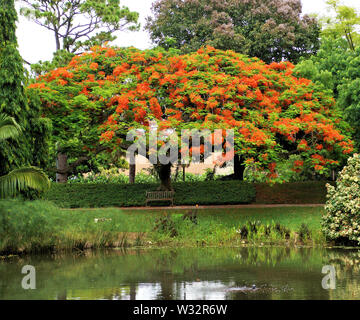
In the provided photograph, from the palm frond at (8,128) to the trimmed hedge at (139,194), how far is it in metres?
10.6

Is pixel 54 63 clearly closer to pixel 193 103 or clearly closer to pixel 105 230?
pixel 193 103

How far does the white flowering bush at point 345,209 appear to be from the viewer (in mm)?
16766

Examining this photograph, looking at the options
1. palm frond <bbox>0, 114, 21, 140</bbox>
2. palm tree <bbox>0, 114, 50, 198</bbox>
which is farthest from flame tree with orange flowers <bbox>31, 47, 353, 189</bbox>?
palm tree <bbox>0, 114, 50, 198</bbox>

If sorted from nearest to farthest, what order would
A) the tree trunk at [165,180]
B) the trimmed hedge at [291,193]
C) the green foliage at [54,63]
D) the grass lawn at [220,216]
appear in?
the grass lawn at [220,216]
the tree trunk at [165,180]
the trimmed hedge at [291,193]
the green foliage at [54,63]

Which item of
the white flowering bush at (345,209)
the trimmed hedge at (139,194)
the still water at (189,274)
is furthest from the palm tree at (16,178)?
the trimmed hedge at (139,194)

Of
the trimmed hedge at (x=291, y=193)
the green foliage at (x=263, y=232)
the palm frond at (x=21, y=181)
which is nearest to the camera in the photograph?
the palm frond at (x=21, y=181)

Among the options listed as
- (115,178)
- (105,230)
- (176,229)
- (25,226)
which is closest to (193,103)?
(176,229)

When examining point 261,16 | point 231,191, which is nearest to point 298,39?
point 261,16

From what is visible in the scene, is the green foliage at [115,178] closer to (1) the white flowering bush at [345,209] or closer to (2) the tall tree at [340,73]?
(2) the tall tree at [340,73]

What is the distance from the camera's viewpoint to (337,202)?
17328 mm

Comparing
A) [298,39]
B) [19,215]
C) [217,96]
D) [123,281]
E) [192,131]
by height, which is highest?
[298,39]
